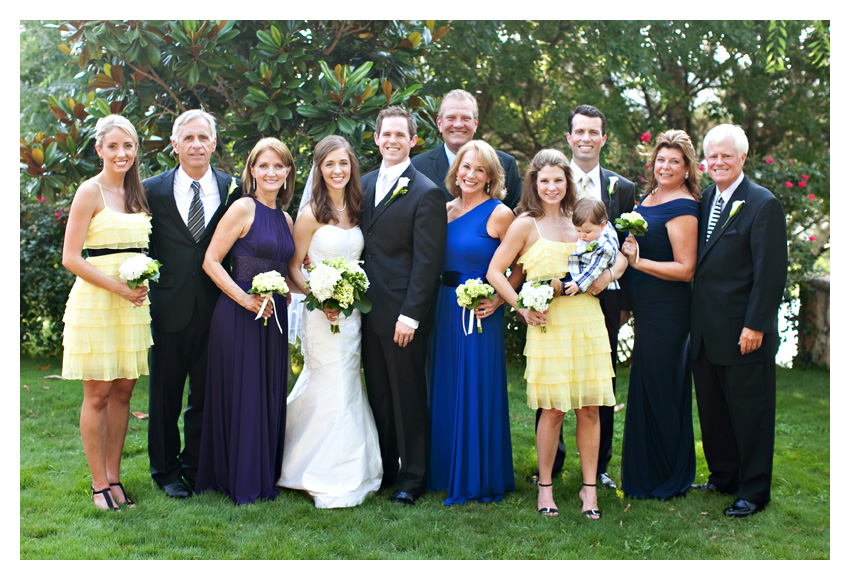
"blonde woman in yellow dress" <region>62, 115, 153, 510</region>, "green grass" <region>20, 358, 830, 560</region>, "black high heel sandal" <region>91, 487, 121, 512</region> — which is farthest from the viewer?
"black high heel sandal" <region>91, 487, 121, 512</region>

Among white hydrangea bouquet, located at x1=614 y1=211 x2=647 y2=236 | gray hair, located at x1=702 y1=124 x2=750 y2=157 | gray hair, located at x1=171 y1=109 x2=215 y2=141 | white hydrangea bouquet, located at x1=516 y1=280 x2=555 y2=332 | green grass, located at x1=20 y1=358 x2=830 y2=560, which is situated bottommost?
green grass, located at x1=20 y1=358 x2=830 y2=560

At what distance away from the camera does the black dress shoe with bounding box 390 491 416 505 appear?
504 centimetres

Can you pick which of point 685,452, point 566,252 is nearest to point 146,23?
point 566,252

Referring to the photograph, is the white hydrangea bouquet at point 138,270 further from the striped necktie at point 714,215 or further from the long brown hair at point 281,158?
the striped necktie at point 714,215

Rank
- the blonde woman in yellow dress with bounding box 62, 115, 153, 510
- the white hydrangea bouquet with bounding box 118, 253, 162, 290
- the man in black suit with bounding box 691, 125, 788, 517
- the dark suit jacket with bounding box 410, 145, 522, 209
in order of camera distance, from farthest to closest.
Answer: the dark suit jacket with bounding box 410, 145, 522, 209 < the man in black suit with bounding box 691, 125, 788, 517 < the blonde woman in yellow dress with bounding box 62, 115, 153, 510 < the white hydrangea bouquet with bounding box 118, 253, 162, 290

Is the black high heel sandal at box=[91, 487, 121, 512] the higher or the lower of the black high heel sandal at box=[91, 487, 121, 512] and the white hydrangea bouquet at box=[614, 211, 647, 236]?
the lower

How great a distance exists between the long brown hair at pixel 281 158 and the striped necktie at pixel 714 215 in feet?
9.31

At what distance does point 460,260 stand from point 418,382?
875 millimetres

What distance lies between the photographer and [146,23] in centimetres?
621

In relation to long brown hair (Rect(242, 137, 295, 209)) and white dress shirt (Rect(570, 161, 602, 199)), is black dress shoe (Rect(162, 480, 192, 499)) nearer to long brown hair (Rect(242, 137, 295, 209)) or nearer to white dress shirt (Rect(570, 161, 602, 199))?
long brown hair (Rect(242, 137, 295, 209))

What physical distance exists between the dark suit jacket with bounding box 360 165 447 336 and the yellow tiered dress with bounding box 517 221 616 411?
63cm

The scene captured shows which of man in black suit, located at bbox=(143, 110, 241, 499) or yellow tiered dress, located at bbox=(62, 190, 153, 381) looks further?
man in black suit, located at bbox=(143, 110, 241, 499)

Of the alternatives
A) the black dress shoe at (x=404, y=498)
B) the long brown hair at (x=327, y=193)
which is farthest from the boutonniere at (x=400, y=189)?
the black dress shoe at (x=404, y=498)

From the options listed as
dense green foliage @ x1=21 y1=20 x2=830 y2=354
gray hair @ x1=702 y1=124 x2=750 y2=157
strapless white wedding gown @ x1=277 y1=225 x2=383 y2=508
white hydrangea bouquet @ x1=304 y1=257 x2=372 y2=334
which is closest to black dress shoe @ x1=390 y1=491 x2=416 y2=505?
strapless white wedding gown @ x1=277 y1=225 x2=383 y2=508
